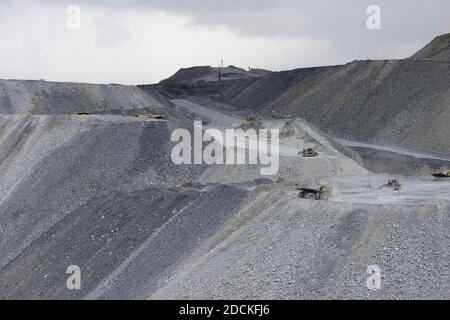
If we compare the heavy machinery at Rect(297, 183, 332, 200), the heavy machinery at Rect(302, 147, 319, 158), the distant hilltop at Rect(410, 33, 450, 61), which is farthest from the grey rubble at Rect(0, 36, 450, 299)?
the distant hilltop at Rect(410, 33, 450, 61)

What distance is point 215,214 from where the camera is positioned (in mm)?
26375

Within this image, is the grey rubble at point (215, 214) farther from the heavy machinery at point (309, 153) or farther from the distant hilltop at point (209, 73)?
the distant hilltop at point (209, 73)

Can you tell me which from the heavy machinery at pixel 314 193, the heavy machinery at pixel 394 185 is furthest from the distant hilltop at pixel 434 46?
the heavy machinery at pixel 314 193

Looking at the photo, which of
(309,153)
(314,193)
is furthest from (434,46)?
(314,193)

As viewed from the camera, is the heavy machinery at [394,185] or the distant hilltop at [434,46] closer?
the heavy machinery at [394,185]

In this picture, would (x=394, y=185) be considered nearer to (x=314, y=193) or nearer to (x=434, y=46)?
(x=314, y=193)

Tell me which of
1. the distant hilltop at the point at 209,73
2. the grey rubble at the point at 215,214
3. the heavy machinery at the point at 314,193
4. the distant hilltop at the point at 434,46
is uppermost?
the distant hilltop at the point at 434,46

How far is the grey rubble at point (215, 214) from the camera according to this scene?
66.4ft

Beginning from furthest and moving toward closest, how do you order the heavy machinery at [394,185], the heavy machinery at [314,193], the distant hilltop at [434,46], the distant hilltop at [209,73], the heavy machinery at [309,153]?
the distant hilltop at [209,73] → the distant hilltop at [434,46] → the heavy machinery at [309,153] → the heavy machinery at [394,185] → the heavy machinery at [314,193]

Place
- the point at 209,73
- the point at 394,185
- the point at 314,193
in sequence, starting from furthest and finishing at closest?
the point at 209,73 → the point at 394,185 → the point at 314,193

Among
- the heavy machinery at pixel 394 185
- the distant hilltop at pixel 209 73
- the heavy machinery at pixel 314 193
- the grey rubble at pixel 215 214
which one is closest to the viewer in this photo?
the grey rubble at pixel 215 214

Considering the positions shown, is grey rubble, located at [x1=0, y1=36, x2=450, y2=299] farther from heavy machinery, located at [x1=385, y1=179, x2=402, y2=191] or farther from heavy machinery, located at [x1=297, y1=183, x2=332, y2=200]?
heavy machinery, located at [x1=385, y1=179, x2=402, y2=191]

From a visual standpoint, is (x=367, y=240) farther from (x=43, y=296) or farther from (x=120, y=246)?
(x=43, y=296)
